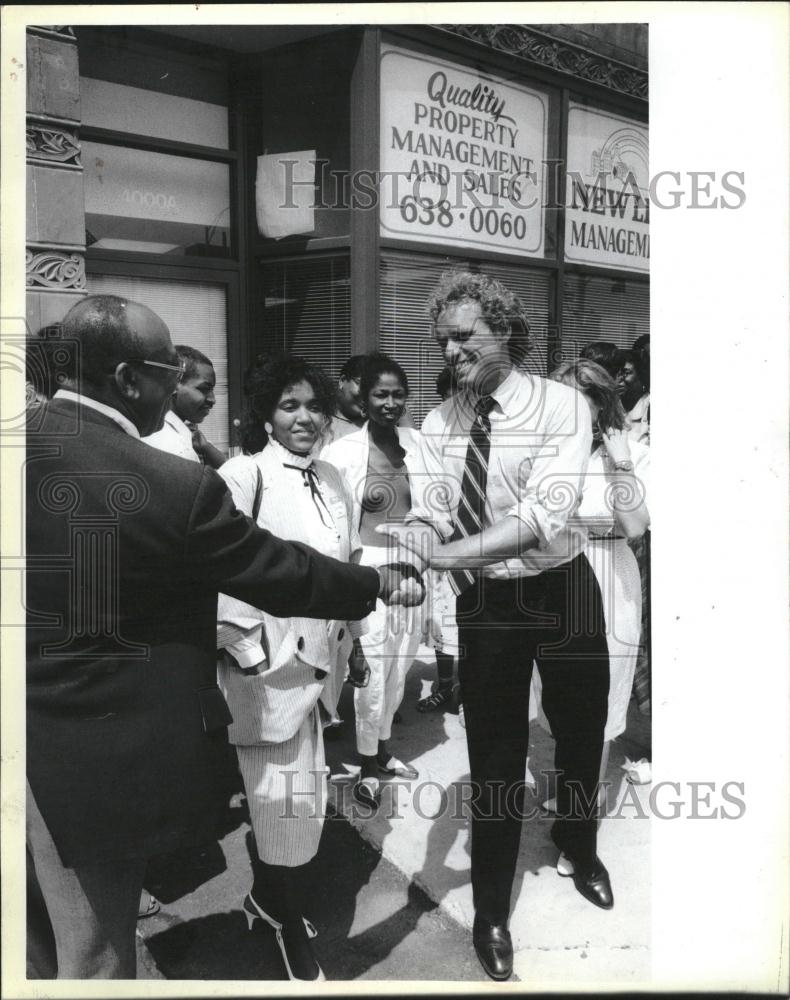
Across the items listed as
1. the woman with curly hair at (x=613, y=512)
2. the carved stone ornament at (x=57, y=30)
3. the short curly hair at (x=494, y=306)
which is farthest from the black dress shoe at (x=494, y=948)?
the carved stone ornament at (x=57, y=30)

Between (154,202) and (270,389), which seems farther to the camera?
(154,202)

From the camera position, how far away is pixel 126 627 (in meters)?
2.06

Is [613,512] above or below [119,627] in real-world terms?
above

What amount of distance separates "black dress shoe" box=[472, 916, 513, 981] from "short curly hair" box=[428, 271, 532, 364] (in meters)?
1.82

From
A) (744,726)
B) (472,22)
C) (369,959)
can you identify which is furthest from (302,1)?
(369,959)

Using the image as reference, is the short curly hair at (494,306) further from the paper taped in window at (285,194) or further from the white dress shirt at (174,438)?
Answer: the white dress shirt at (174,438)

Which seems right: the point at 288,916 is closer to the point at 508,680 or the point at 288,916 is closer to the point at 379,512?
the point at 508,680

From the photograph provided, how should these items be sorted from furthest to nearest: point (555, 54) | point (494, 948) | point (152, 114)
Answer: point (555, 54) → point (152, 114) → point (494, 948)

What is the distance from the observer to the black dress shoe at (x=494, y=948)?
2559 millimetres

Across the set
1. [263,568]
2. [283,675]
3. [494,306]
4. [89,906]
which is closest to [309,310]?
[494,306]

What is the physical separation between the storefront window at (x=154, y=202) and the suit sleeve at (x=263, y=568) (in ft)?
3.70

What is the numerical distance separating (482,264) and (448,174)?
343mm

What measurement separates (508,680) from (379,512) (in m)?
0.73

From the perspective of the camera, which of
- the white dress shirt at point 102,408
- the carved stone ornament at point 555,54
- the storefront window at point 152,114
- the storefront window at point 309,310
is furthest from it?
the storefront window at point 309,310
